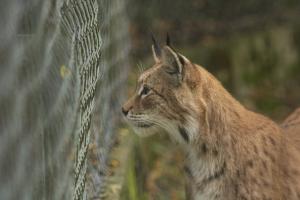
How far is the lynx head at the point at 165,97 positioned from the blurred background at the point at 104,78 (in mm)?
206

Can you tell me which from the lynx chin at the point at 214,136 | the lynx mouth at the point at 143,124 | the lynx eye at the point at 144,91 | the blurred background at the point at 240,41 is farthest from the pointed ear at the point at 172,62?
the blurred background at the point at 240,41

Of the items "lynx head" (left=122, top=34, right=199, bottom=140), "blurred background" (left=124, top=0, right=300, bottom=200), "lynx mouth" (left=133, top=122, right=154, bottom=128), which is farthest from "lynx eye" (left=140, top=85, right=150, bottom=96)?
"blurred background" (left=124, top=0, right=300, bottom=200)

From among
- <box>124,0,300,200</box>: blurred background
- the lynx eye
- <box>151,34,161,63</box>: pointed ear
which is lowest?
the lynx eye

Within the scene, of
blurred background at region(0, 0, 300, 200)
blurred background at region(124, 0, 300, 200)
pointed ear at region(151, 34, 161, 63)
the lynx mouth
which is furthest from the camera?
blurred background at region(124, 0, 300, 200)

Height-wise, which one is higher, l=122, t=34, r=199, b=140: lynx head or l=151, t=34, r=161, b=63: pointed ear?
l=151, t=34, r=161, b=63: pointed ear

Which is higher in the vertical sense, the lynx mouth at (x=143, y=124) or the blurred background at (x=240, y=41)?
the blurred background at (x=240, y=41)

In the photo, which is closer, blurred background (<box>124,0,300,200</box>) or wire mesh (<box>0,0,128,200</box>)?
wire mesh (<box>0,0,128,200</box>)

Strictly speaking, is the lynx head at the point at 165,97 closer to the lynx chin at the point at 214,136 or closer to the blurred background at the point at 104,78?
the lynx chin at the point at 214,136

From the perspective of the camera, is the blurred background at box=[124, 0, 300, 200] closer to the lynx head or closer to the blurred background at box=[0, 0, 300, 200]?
the blurred background at box=[0, 0, 300, 200]

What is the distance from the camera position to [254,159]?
4.02 meters

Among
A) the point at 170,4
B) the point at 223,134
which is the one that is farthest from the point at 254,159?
the point at 170,4

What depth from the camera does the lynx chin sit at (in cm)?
398

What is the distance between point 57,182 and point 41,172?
455 millimetres

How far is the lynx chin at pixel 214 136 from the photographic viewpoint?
3984mm
